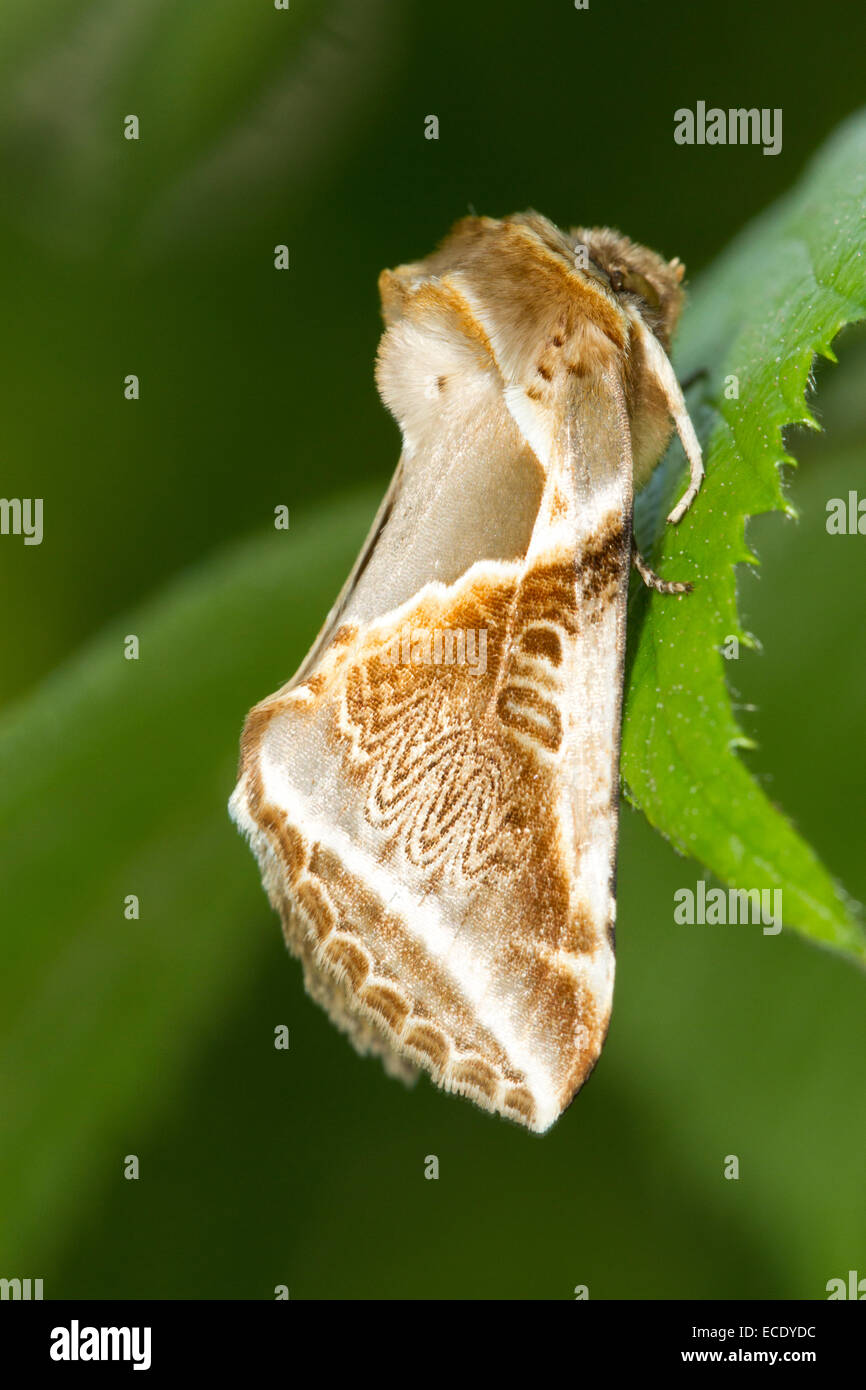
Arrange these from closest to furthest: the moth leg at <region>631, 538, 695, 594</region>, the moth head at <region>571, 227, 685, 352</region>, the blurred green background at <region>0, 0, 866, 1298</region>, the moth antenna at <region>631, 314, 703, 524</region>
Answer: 1. the moth leg at <region>631, 538, 695, 594</region>
2. the moth antenna at <region>631, 314, 703, 524</region>
3. the moth head at <region>571, 227, 685, 352</region>
4. the blurred green background at <region>0, 0, 866, 1298</region>

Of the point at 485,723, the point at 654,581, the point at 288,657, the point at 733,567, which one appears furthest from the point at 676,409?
the point at 288,657

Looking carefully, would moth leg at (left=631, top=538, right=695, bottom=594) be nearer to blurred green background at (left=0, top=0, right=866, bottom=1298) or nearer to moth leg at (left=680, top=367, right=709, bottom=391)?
blurred green background at (left=0, top=0, right=866, bottom=1298)

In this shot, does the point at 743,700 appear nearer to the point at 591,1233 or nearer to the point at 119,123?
the point at 591,1233

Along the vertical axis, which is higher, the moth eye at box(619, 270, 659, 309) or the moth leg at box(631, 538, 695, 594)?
the moth eye at box(619, 270, 659, 309)

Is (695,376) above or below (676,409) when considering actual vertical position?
above

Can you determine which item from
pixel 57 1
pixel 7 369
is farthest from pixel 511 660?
pixel 57 1

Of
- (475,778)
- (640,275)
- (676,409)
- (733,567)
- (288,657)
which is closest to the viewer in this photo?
(733,567)

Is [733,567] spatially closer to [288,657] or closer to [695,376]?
[695,376]

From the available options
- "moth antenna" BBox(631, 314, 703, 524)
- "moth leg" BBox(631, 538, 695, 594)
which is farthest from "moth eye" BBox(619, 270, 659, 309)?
"moth leg" BBox(631, 538, 695, 594)

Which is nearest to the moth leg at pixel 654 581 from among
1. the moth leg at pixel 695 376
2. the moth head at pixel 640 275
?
the moth head at pixel 640 275
